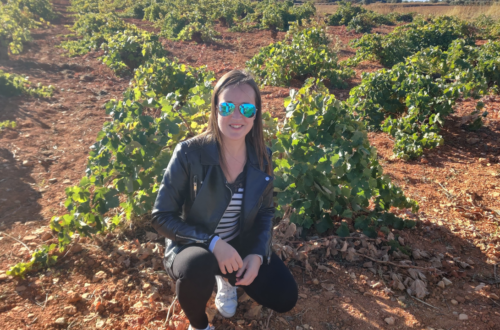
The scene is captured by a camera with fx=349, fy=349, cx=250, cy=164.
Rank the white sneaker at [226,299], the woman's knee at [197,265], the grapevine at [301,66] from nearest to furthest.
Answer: the woman's knee at [197,265]
the white sneaker at [226,299]
the grapevine at [301,66]

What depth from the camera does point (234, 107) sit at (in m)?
1.80

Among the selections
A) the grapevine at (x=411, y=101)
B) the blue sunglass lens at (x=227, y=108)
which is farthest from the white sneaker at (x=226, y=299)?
the grapevine at (x=411, y=101)

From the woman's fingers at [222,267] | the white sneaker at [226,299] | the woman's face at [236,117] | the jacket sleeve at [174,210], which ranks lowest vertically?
the white sneaker at [226,299]

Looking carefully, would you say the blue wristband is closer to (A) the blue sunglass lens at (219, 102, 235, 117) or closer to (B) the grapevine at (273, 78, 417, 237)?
(A) the blue sunglass lens at (219, 102, 235, 117)

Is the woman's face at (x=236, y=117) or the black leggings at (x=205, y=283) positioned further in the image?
the woman's face at (x=236, y=117)

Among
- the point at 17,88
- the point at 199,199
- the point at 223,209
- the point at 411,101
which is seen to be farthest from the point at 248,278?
the point at 17,88

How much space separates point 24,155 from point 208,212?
3797 mm

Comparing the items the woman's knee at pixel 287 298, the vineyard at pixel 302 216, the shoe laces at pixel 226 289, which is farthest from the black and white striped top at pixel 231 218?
the vineyard at pixel 302 216

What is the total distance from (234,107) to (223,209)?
1.80ft

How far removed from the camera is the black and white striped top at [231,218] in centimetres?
194

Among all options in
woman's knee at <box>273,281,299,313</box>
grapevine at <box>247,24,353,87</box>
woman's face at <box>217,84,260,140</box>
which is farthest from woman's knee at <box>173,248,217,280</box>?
grapevine at <box>247,24,353,87</box>

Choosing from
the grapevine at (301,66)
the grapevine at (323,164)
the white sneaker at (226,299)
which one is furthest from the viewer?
the grapevine at (301,66)

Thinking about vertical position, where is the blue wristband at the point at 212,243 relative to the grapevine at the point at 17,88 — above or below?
below

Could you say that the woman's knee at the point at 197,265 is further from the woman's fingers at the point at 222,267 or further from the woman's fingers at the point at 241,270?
the woman's fingers at the point at 241,270
